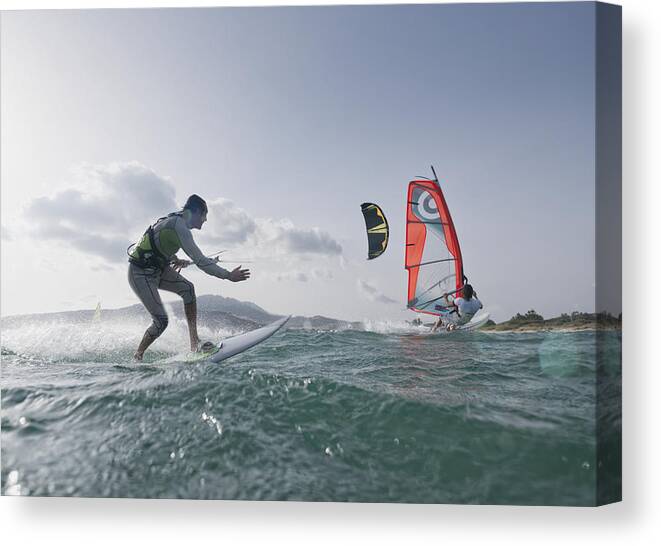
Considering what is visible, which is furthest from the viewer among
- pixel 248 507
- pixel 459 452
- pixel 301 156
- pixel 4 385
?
pixel 301 156

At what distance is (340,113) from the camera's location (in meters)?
3.62

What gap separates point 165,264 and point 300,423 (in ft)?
5.49

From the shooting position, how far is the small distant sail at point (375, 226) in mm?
3625

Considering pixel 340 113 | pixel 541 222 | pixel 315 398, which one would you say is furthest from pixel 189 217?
pixel 541 222

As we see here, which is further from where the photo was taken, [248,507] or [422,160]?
[422,160]

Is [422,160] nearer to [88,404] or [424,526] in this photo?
[424,526]

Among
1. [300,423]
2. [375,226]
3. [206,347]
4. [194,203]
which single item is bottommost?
[300,423]

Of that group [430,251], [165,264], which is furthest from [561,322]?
[165,264]

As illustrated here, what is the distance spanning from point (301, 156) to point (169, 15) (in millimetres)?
1515

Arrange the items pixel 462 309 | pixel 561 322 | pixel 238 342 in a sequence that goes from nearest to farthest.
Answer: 1. pixel 561 322
2. pixel 238 342
3. pixel 462 309

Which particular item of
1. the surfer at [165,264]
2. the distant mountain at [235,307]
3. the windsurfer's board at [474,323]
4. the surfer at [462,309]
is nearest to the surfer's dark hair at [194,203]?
the surfer at [165,264]

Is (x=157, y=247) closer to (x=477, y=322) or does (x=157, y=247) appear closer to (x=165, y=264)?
(x=165, y=264)

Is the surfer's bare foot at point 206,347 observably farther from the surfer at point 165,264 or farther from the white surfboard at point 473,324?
the white surfboard at point 473,324

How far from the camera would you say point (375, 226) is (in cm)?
363
